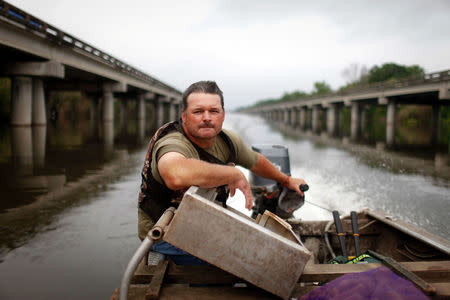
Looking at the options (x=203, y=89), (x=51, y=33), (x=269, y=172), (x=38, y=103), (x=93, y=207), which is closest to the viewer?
(x=203, y=89)

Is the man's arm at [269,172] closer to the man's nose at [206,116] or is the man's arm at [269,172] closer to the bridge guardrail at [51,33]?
the man's nose at [206,116]

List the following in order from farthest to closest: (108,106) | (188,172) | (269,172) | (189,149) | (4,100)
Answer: (4,100) < (108,106) < (269,172) < (189,149) < (188,172)

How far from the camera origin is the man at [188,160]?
2.18 meters

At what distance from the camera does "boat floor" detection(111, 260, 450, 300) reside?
79.4 inches

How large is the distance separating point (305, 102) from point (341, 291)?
6721cm

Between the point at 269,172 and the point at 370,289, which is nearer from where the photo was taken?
the point at 370,289

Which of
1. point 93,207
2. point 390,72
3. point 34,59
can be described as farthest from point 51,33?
point 390,72

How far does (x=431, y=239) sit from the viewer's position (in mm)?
3006

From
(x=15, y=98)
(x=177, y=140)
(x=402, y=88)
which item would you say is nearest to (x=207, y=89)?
(x=177, y=140)

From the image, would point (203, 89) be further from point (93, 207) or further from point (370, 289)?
point (93, 207)

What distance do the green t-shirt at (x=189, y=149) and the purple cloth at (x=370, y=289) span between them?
120 centimetres

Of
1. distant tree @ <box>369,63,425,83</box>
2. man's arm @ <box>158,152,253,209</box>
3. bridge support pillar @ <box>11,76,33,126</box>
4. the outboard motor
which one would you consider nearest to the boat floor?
man's arm @ <box>158,152,253,209</box>

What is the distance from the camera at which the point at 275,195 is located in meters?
4.64

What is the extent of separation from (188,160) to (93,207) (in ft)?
16.4
